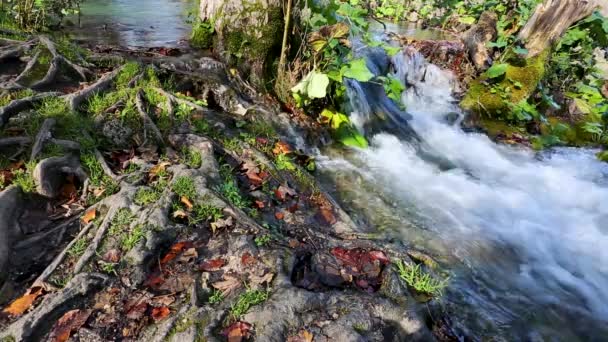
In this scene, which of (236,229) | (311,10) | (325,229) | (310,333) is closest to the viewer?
(310,333)

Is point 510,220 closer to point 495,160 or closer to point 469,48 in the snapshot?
point 495,160

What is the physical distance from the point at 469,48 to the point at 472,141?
3704 mm

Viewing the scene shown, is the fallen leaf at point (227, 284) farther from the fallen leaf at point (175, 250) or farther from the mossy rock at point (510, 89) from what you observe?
the mossy rock at point (510, 89)

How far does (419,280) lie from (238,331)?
1.58m

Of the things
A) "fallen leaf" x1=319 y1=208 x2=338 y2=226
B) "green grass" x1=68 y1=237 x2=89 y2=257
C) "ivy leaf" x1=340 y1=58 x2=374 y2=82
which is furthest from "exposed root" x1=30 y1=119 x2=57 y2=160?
"ivy leaf" x1=340 y1=58 x2=374 y2=82

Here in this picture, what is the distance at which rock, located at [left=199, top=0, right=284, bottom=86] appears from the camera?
5809 millimetres

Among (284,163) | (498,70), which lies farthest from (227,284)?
(498,70)

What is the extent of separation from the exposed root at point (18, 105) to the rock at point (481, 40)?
9.51 meters

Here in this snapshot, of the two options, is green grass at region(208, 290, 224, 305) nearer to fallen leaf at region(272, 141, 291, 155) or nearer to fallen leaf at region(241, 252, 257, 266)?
fallen leaf at region(241, 252, 257, 266)

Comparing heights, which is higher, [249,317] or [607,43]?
[607,43]

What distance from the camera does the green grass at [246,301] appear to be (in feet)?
7.99

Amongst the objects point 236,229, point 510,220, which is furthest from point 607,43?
point 236,229

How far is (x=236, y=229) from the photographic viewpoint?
3.21m

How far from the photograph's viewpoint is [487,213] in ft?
17.3
